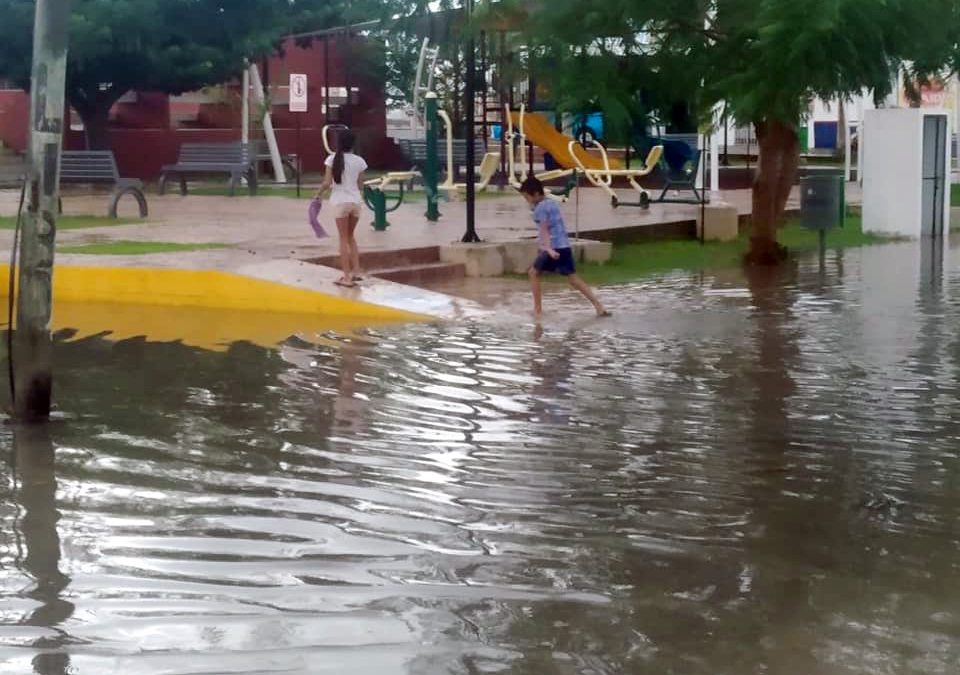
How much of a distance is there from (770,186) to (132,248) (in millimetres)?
8061

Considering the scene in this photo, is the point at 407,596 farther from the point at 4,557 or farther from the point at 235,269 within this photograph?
the point at 235,269

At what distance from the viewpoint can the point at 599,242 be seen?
1970cm

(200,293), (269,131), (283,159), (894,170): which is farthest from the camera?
(283,159)

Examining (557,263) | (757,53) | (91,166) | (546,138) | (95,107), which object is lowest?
(557,263)

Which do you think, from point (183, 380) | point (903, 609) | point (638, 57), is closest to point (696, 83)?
point (638, 57)

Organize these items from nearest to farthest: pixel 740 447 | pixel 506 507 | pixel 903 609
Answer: pixel 903 609 < pixel 506 507 < pixel 740 447

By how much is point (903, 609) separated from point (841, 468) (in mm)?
2282

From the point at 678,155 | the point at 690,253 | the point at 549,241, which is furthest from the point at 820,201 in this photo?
the point at 678,155

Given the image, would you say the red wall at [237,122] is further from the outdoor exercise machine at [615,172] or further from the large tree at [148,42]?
the outdoor exercise machine at [615,172]

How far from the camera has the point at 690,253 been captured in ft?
69.1

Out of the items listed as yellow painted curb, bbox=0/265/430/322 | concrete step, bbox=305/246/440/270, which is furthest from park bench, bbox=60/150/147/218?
yellow painted curb, bbox=0/265/430/322

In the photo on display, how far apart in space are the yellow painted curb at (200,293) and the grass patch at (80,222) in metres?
5.20

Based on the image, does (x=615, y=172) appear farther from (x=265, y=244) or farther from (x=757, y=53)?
(x=757, y=53)

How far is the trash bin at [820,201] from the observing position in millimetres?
20516
